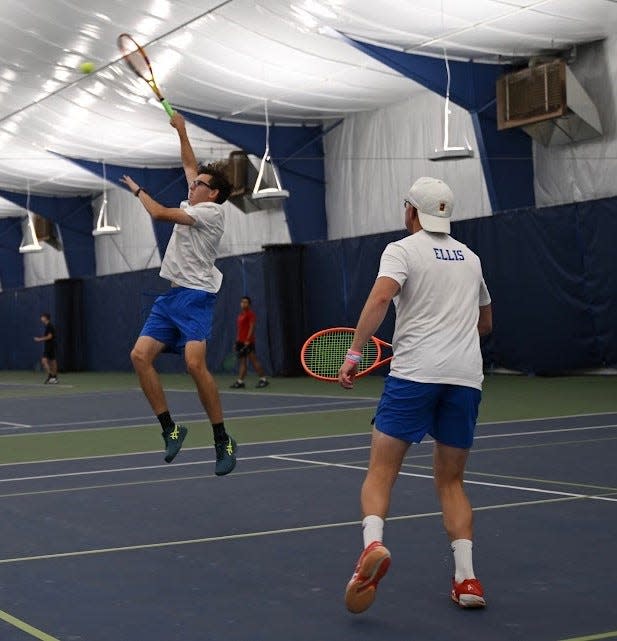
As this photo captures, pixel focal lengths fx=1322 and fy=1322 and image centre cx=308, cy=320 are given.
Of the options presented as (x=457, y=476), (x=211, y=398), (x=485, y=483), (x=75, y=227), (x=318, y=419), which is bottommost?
(x=318, y=419)

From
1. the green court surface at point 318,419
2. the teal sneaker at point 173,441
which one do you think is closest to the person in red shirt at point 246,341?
the green court surface at point 318,419

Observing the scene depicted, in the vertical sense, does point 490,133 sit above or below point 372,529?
above

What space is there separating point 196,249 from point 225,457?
1219 mm

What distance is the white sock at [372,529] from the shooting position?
Result: 4480 mm

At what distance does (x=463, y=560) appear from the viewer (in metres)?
4.62

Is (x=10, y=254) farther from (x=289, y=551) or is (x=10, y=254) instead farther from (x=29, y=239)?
(x=289, y=551)

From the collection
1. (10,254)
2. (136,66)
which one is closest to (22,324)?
(10,254)

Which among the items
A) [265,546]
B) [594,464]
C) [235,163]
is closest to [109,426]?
[594,464]

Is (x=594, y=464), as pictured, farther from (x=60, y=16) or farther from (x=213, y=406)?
(x=60, y=16)

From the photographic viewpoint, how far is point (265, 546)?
5.95m

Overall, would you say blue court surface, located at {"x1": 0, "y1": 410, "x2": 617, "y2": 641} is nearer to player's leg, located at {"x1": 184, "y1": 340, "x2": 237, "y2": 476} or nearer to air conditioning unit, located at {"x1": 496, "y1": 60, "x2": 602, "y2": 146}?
player's leg, located at {"x1": 184, "y1": 340, "x2": 237, "y2": 476}

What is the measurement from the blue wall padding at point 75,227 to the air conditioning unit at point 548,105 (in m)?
21.1

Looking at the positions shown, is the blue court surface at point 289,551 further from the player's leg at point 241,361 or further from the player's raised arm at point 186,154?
the player's leg at point 241,361

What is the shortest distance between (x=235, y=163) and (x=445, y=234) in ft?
87.0
